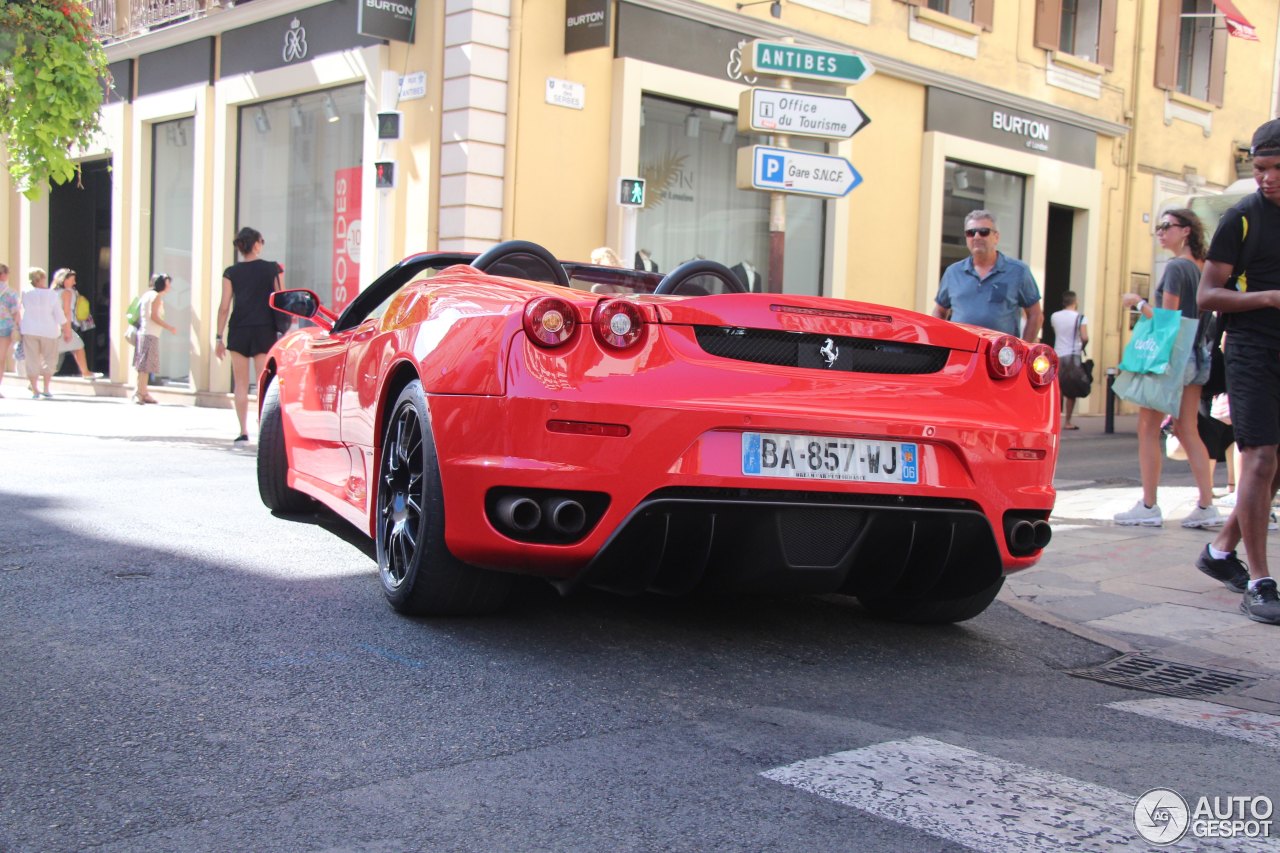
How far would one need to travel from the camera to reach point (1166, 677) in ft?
13.5

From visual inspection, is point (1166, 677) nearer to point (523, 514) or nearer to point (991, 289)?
point (523, 514)

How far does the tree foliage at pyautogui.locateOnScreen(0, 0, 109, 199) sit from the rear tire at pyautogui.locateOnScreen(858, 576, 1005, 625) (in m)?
9.61

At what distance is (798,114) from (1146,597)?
→ 4.38 meters

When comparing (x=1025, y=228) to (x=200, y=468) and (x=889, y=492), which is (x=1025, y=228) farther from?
(x=889, y=492)

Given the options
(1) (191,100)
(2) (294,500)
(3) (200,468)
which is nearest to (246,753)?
(2) (294,500)

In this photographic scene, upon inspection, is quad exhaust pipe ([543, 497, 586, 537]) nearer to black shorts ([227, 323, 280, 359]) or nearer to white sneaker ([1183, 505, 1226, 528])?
white sneaker ([1183, 505, 1226, 528])

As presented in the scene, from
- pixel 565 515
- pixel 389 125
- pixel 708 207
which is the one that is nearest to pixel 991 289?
pixel 565 515

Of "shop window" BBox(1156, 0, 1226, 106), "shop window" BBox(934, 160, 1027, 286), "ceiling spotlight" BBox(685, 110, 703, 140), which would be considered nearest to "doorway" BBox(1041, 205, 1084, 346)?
"shop window" BBox(934, 160, 1027, 286)

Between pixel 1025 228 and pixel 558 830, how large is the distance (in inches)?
715

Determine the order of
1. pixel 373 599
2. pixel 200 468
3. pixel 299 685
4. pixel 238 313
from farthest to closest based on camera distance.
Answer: pixel 238 313 → pixel 200 468 → pixel 373 599 → pixel 299 685

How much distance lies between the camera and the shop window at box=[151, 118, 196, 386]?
17344mm

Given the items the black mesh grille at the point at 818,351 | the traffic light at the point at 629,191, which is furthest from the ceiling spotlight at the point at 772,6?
the black mesh grille at the point at 818,351

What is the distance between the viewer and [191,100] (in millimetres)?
16703

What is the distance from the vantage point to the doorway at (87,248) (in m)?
20.2
